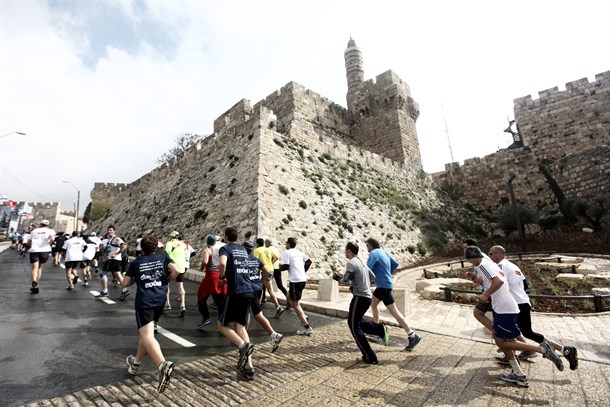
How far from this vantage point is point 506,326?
12.8 ft

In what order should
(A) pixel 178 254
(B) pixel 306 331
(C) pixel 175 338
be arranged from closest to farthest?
(C) pixel 175 338 → (B) pixel 306 331 → (A) pixel 178 254

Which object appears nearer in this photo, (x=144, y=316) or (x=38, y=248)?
(x=144, y=316)

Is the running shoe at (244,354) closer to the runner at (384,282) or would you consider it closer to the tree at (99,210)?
the runner at (384,282)

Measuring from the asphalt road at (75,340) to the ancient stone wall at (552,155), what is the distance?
983 inches

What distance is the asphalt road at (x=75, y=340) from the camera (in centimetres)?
382

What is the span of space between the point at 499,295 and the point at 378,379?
200 centimetres

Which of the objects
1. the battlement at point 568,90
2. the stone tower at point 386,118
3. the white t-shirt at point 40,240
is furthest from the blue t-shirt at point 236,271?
the battlement at point 568,90

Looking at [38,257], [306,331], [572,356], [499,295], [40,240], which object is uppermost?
[40,240]

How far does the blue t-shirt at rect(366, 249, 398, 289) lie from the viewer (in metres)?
5.16

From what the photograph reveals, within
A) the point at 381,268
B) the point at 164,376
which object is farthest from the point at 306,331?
the point at 164,376

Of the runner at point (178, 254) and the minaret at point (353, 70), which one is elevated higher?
the minaret at point (353, 70)

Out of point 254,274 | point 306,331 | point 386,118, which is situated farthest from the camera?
point 386,118

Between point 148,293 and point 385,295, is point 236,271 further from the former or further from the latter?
point 385,295

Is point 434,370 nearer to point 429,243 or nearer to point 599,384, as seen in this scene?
point 599,384
